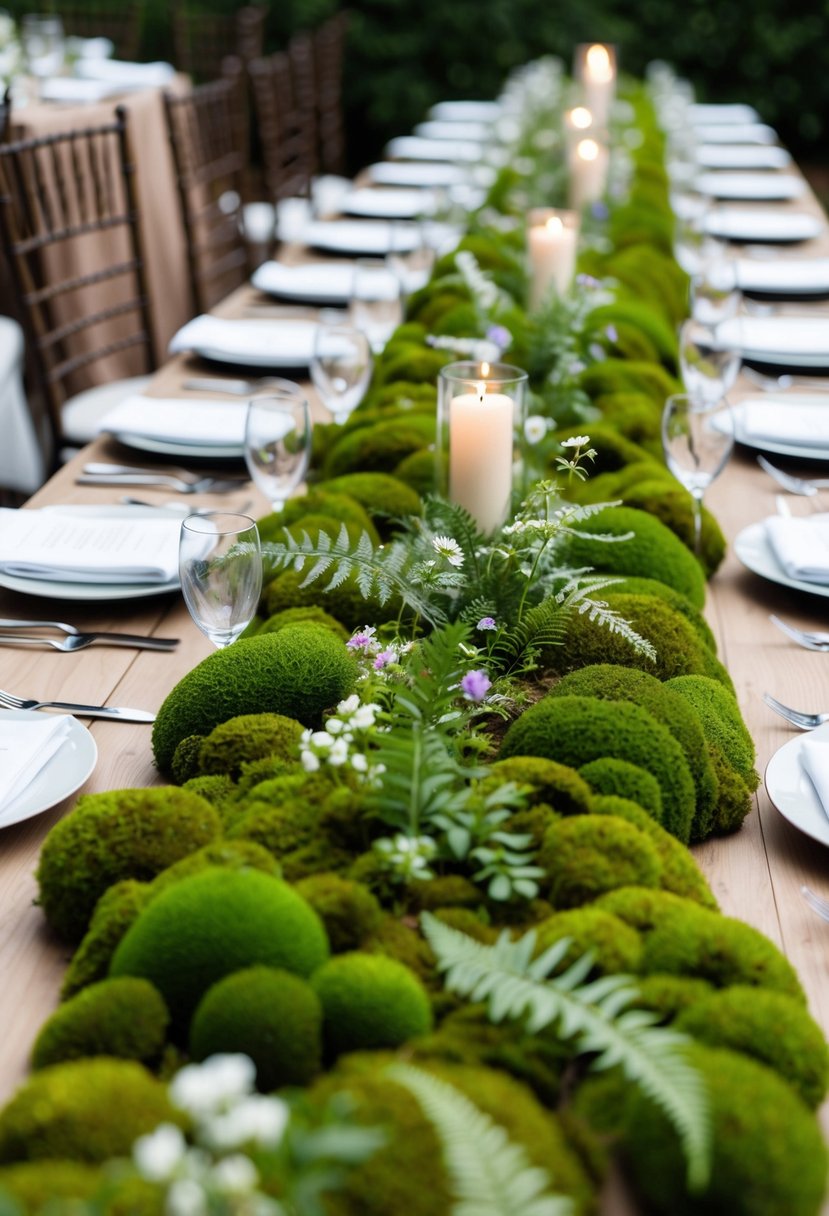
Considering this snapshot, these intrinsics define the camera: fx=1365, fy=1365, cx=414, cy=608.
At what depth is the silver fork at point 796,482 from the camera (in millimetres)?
1795

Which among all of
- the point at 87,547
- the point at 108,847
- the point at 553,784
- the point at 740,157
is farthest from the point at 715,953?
the point at 740,157

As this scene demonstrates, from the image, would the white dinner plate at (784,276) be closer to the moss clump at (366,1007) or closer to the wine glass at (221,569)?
the wine glass at (221,569)

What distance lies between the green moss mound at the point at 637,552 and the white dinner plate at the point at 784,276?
5.15 feet

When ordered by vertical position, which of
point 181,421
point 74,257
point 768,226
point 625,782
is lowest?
point 74,257

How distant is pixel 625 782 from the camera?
0.92m

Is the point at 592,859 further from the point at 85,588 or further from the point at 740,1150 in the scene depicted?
the point at 85,588

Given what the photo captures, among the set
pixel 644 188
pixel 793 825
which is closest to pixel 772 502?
pixel 793 825

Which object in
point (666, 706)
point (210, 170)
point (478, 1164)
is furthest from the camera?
point (210, 170)

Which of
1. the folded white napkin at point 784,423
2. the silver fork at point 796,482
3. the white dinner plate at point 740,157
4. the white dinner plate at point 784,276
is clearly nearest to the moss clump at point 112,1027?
the silver fork at point 796,482

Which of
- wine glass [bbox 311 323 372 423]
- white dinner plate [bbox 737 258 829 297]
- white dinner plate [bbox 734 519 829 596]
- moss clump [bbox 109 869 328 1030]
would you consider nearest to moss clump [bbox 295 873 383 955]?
moss clump [bbox 109 869 328 1030]

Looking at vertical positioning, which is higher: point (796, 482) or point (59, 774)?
point (59, 774)

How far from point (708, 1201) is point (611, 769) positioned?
0.35m

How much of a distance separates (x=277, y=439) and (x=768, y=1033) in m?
0.95

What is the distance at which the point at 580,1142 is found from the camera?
648 millimetres
